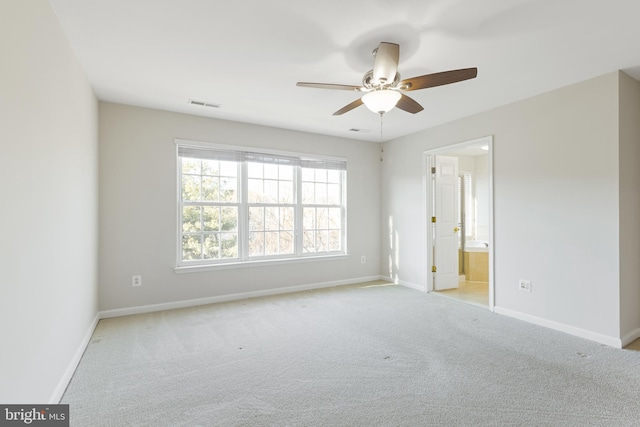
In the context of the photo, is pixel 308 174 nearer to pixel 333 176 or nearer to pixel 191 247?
pixel 333 176

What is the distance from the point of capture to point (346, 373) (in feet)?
8.05

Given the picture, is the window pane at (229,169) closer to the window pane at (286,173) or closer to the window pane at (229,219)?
the window pane at (229,219)

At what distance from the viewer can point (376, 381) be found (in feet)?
7.66

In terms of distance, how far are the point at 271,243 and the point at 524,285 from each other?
3.34 meters

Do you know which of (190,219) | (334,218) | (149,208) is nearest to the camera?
(149,208)

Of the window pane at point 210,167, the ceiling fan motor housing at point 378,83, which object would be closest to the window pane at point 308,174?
the window pane at point 210,167

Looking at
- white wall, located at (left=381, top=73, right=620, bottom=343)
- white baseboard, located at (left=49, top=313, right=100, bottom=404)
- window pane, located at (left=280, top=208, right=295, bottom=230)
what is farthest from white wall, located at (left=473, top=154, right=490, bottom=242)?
white baseboard, located at (left=49, top=313, right=100, bottom=404)

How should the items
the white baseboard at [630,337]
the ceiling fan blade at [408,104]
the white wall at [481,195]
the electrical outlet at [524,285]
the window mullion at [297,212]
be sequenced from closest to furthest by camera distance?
1. the ceiling fan blade at [408,104]
2. the white baseboard at [630,337]
3. the electrical outlet at [524,285]
4. the window mullion at [297,212]
5. the white wall at [481,195]

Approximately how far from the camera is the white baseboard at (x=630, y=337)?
2.93m

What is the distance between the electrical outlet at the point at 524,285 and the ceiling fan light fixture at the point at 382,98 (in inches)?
105

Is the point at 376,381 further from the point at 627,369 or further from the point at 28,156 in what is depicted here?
the point at 28,156

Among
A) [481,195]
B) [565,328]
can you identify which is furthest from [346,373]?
[481,195]

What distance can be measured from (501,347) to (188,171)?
13.5 ft

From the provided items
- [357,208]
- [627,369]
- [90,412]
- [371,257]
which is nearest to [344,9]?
[90,412]
